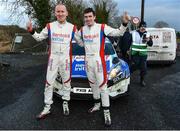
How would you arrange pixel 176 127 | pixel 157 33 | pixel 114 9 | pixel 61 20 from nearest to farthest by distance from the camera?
pixel 176 127, pixel 61 20, pixel 157 33, pixel 114 9

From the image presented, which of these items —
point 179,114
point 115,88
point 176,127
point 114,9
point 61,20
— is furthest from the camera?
point 114,9

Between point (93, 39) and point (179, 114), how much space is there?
2.46 m

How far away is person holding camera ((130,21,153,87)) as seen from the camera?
10.6 meters

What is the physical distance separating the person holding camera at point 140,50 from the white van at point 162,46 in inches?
193

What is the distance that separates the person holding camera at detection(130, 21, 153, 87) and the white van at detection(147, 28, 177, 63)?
4892 millimetres

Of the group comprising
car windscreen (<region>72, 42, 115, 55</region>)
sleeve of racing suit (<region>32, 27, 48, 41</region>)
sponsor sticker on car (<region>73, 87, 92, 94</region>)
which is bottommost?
sponsor sticker on car (<region>73, 87, 92, 94</region>)

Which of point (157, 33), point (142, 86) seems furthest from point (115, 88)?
point (157, 33)

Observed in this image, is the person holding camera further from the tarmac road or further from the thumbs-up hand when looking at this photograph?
the thumbs-up hand

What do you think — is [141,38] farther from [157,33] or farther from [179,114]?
[157,33]

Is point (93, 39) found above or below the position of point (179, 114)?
above

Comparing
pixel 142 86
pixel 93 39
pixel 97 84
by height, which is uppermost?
pixel 93 39

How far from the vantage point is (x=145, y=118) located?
6891mm

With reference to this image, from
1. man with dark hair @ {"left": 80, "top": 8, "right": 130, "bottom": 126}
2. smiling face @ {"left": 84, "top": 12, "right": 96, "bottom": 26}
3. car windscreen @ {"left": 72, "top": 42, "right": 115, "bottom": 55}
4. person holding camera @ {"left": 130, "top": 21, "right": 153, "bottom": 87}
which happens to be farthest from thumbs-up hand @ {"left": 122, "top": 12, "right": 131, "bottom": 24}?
person holding camera @ {"left": 130, "top": 21, "right": 153, "bottom": 87}

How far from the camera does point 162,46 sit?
51.3 feet
